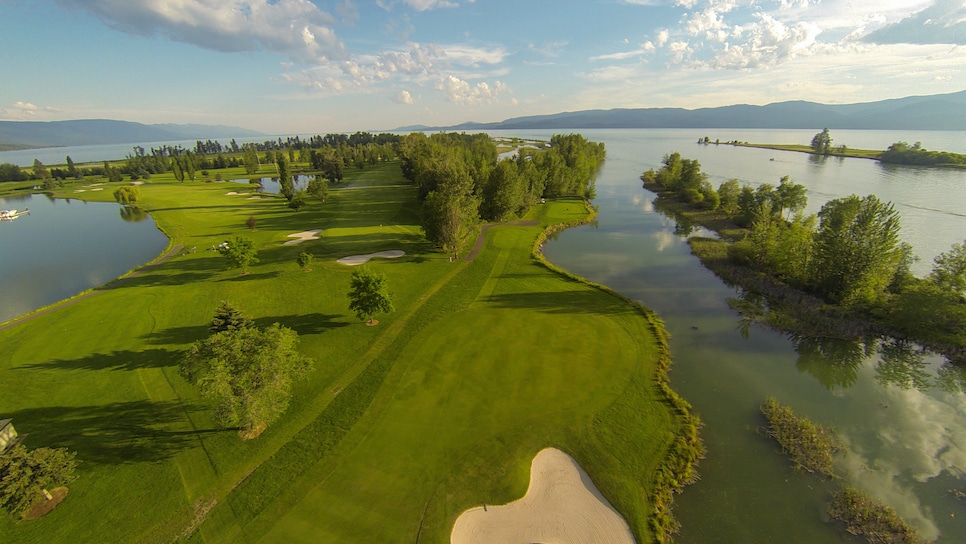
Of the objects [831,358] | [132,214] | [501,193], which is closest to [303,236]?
[501,193]

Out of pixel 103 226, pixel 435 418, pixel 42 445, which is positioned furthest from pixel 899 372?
pixel 103 226

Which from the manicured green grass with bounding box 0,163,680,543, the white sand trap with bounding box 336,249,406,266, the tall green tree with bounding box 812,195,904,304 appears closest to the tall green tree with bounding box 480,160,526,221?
the white sand trap with bounding box 336,249,406,266

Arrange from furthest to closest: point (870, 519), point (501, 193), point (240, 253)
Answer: point (501, 193) → point (240, 253) → point (870, 519)

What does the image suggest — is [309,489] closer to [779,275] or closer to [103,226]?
[779,275]

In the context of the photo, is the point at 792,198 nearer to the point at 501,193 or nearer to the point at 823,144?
the point at 501,193

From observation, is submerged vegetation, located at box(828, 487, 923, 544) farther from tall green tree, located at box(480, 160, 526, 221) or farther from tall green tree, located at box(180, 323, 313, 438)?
tall green tree, located at box(480, 160, 526, 221)

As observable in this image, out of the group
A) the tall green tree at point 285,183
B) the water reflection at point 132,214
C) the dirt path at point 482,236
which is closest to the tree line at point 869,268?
the dirt path at point 482,236
